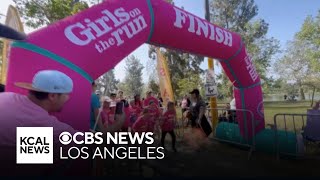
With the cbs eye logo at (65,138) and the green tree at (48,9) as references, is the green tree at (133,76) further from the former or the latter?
the cbs eye logo at (65,138)

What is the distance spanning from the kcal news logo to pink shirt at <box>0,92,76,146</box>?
0.04 metres

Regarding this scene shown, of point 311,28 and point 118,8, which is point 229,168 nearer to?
point 118,8

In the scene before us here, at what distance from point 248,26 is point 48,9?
3105cm

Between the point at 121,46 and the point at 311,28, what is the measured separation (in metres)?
32.0

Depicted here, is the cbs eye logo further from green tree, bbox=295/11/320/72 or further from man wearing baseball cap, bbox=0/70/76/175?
green tree, bbox=295/11/320/72

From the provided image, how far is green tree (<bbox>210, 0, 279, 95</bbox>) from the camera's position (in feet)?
132

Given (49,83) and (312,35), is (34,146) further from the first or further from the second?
(312,35)

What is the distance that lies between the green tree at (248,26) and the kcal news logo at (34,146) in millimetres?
38742

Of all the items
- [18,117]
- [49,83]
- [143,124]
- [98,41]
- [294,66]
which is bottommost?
[143,124]

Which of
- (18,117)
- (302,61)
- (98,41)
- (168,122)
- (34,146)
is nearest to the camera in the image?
(18,117)

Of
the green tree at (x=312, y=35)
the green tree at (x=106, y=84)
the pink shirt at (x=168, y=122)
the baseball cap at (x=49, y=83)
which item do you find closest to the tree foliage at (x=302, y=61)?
the green tree at (x=312, y=35)

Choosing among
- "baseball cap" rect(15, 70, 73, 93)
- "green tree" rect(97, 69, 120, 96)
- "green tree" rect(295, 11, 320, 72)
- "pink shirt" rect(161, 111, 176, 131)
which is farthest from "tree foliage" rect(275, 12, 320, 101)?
"baseball cap" rect(15, 70, 73, 93)

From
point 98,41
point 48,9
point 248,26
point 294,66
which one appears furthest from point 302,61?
point 98,41

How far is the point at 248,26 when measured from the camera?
133 feet
